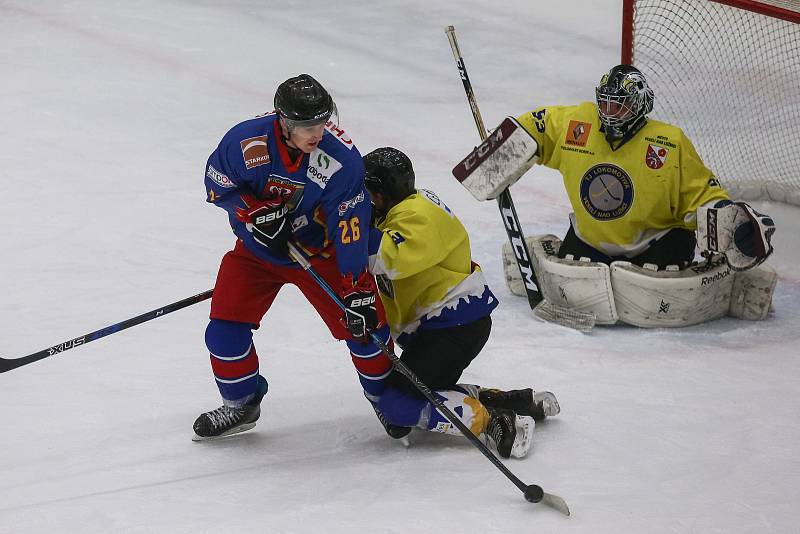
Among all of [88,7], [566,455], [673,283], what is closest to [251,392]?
[566,455]

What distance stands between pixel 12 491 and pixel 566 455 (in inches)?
57.9

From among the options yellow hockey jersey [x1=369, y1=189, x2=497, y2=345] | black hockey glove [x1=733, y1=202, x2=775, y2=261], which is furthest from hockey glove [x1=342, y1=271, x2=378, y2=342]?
black hockey glove [x1=733, y1=202, x2=775, y2=261]

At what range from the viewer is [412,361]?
10.5 ft

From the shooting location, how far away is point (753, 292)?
4.28 meters

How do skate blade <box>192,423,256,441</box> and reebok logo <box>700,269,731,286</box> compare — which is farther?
reebok logo <box>700,269,731,286</box>

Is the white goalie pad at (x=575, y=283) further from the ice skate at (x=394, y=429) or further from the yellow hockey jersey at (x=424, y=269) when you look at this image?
the ice skate at (x=394, y=429)

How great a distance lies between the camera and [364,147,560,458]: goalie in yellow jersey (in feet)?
10.2

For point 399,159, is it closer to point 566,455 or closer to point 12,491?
point 566,455

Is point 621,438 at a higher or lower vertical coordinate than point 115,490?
higher

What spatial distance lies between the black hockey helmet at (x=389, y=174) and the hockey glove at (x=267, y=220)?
0.28 metres

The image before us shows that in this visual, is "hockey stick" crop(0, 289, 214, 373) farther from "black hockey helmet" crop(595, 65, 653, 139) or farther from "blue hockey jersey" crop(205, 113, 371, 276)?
"black hockey helmet" crop(595, 65, 653, 139)

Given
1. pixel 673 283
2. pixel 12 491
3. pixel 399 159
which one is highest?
pixel 399 159

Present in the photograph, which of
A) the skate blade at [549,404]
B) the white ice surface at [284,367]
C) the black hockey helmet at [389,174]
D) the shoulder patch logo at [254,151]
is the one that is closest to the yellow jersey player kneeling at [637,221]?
the white ice surface at [284,367]

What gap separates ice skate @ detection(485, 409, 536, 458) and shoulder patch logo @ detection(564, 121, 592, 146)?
1363 millimetres
